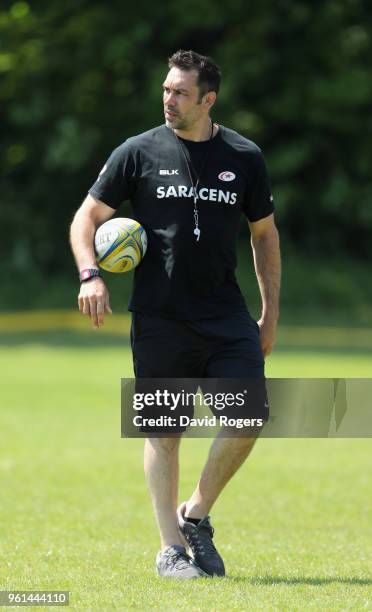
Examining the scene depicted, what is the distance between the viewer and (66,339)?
25.8 meters

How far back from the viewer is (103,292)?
5859mm

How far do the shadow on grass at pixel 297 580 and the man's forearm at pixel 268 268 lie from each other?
53.3 inches

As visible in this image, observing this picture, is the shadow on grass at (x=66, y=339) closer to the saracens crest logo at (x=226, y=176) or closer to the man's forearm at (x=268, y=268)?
the man's forearm at (x=268, y=268)

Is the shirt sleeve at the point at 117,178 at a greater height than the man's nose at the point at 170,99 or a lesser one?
lesser

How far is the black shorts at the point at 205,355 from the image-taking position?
613cm

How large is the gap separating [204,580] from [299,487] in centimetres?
377

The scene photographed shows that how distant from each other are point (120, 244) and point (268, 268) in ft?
3.00

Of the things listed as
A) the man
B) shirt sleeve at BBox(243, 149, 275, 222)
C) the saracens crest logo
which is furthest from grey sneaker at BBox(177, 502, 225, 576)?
the saracens crest logo

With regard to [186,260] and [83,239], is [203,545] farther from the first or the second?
[83,239]

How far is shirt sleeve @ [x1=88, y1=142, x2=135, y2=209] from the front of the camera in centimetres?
616

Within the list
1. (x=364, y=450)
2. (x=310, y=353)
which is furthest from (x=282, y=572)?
(x=310, y=353)

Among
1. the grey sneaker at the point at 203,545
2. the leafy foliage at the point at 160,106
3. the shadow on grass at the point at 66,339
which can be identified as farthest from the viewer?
the leafy foliage at the point at 160,106

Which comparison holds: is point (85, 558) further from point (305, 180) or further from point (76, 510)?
→ point (305, 180)

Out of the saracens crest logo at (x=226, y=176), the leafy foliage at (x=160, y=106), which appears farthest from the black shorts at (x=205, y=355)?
the leafy foliage at (x=160, y=106)
